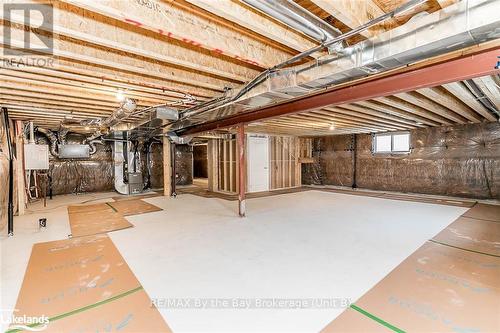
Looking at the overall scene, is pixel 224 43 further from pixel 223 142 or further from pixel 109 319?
pixel 223 142

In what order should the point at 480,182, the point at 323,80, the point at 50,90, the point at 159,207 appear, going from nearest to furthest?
the point at 323,80 < the point at 50,90 < the point at 159,207 < the point at 480,182

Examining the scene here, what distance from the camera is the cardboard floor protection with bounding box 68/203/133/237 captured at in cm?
380

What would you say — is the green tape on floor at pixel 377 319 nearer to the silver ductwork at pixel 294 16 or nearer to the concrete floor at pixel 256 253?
the concrete floor at pixel 256 253

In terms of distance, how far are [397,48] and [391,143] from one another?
730 cm

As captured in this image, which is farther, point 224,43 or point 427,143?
point 427,143

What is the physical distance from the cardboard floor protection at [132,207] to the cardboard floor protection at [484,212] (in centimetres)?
655

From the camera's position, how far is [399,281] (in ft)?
7.21

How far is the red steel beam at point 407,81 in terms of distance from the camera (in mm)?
1822

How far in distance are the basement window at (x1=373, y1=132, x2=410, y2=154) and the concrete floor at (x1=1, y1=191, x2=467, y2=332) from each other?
9.29 feet

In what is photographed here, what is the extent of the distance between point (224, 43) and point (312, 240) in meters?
2.71

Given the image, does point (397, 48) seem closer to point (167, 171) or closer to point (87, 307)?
point (87, 307)

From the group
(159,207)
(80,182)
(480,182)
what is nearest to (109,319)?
Result: (159,207)

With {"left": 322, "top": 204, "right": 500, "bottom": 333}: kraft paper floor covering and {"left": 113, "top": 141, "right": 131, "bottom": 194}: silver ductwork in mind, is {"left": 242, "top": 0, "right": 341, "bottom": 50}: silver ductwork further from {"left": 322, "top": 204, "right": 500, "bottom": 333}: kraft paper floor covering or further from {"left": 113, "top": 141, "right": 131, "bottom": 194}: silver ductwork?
{"left": 113, "top": 141, "right": 131, "bottom": 194}: silver ductwork

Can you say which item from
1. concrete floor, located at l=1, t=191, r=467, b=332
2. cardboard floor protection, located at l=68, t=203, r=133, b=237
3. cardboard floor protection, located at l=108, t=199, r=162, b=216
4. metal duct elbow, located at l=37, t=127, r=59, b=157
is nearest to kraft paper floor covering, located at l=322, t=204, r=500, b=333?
concrete floor, located at l=1, t=191, r=467, b=332
